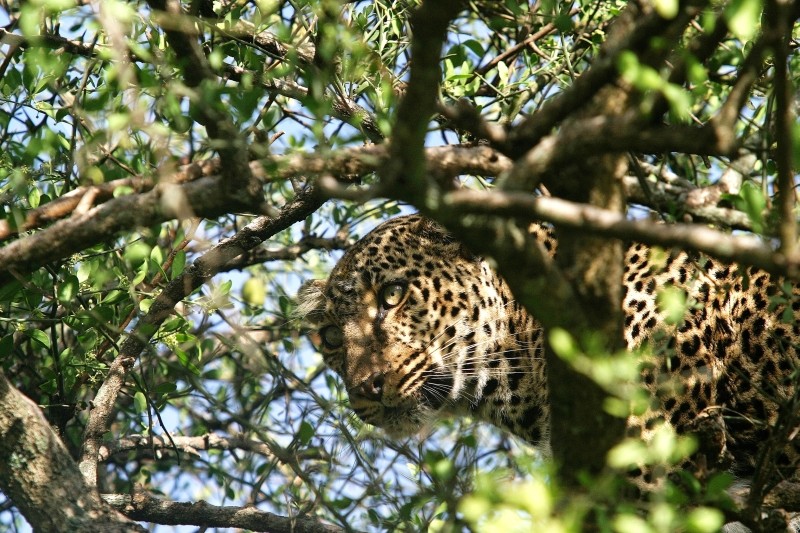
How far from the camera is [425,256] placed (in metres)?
6.59

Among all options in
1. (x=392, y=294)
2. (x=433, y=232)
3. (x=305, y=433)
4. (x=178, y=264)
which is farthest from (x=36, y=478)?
(x=433, y=232)

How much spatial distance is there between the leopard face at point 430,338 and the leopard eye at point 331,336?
0.08ft

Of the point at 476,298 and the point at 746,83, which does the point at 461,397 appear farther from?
the point at 746,83

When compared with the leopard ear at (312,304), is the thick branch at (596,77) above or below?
below

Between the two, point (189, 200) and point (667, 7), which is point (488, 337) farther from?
point (667, 7)

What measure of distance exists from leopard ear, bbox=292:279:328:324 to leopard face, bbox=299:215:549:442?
16 cm

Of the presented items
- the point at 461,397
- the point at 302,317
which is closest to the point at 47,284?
the point at 302,317

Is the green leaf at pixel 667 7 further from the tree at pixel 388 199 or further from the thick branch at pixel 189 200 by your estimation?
the thick branch at pixel 189 200

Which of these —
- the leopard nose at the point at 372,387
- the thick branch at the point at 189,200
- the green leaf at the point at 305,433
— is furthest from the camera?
the leopard nose at the point at 372,387

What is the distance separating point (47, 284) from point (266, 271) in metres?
2.67

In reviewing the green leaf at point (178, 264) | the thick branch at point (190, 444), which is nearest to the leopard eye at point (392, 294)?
the thick branch at point (190, 444)

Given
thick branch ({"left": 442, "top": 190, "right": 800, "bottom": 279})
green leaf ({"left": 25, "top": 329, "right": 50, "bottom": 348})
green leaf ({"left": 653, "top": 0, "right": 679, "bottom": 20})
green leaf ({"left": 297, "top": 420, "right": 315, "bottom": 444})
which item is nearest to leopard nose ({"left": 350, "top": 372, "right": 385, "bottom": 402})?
green leaf ({"left": 297, "top": 420, "right": 315, "bottom": 444})

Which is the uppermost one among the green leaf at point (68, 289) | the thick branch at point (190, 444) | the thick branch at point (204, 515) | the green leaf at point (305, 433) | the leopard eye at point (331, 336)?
the leopard eye at point (331, 336)

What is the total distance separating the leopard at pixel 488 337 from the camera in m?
5.40
